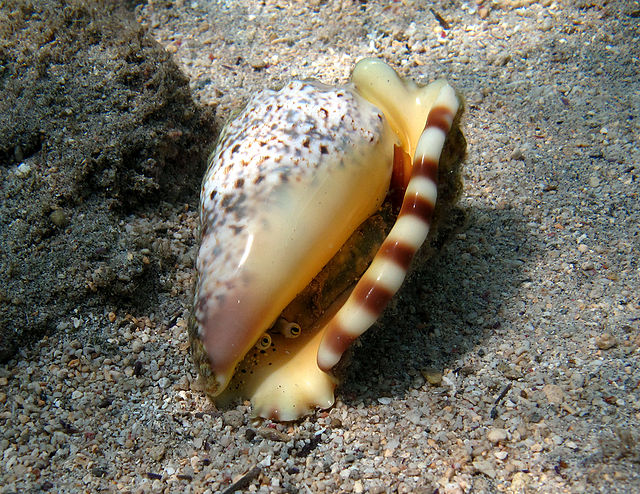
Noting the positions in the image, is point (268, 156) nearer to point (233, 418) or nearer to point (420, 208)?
point (420, 208)

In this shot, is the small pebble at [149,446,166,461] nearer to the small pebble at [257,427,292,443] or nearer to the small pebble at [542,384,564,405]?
the small pebble at [257,427,292,443]

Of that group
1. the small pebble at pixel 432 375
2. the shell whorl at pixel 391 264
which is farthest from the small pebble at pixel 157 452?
the small pebble at pixel 432 375

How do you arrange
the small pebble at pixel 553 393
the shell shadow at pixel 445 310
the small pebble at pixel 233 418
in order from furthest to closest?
the shell shadow at pixel 445 310
the small pebble at pixel 233 418
the small pebble at pixel 553 393

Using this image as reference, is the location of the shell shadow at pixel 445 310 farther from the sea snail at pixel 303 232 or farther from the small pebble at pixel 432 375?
the sea snail at pixel 303 232

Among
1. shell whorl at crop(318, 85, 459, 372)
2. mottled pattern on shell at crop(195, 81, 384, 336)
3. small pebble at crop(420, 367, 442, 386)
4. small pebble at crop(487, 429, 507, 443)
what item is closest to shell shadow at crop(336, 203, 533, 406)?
small pebble at crop(420, 367, 442, 386)

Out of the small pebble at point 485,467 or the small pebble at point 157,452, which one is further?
the small pebble at point 157,452

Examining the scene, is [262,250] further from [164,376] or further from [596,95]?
[596,95]

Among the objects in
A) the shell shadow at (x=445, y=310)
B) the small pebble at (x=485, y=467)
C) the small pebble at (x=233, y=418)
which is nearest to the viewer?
the small pebble at (x=485, y=467)

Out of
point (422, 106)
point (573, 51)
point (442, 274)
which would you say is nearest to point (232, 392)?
point (442, 274)
